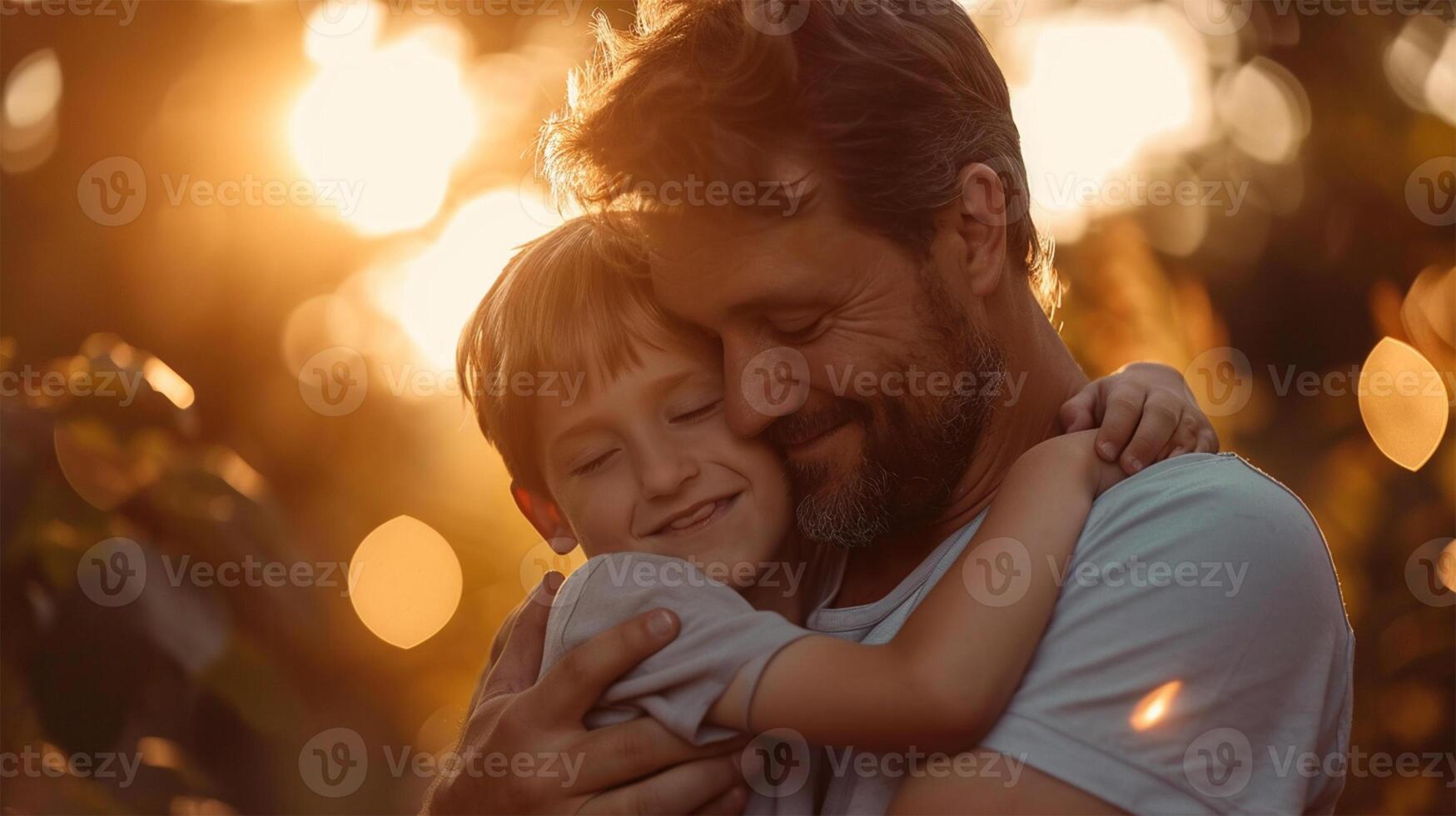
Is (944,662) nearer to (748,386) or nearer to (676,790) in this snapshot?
(676,790)

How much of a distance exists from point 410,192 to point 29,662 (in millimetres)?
Answer: 3210

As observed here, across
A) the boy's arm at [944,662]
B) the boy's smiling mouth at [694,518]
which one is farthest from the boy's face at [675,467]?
the boy's arm at [944,662]

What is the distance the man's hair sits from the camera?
7.34 ft

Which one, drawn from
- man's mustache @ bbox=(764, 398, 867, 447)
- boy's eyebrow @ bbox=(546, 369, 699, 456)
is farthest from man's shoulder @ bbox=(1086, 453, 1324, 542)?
boy's eyebrow @ bbox=(546, 369, 699, 456)

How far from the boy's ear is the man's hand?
0.56 m

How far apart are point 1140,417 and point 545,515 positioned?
120 cm

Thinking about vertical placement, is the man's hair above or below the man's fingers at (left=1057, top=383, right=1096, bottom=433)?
above

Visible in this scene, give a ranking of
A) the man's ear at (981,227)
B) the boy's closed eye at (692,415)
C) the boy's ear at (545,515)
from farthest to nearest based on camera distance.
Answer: the boy's ear at (545,515) → the man's ear at (981,227) → the boy's closed eye at (692,415)

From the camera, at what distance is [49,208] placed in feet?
11.3

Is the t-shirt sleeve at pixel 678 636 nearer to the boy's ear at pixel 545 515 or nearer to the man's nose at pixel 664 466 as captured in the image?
the man's nose at pixel 664 466

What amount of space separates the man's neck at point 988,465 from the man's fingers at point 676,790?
491 mm

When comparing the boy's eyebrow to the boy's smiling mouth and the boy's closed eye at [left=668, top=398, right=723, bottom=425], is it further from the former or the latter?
the boy's smiling mouth

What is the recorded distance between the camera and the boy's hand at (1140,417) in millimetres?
2037

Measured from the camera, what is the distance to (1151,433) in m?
2.05
